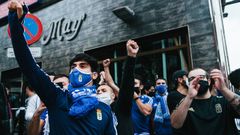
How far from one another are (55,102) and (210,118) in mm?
1733

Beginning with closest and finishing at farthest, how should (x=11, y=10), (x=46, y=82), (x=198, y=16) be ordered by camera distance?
(x=11, y=10), (x=46, y=82), (x=198, y=16)

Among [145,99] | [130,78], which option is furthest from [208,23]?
[130,78]

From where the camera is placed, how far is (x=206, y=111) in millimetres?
2971

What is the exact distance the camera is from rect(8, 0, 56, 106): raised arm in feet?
6.07

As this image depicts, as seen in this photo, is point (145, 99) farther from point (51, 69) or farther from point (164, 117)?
point (51, 69)

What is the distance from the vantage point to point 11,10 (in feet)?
6.09

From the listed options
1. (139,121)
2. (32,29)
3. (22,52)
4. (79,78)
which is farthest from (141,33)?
(22,52)

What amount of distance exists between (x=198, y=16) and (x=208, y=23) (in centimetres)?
35

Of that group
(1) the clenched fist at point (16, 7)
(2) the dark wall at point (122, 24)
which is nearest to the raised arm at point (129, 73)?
(1) the clenched fist at point (16, 7)

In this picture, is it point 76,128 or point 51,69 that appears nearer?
point 76,128

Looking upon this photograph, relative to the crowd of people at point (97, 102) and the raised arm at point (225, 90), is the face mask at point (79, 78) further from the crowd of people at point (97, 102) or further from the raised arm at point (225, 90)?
the raised arm at point (225, 90)

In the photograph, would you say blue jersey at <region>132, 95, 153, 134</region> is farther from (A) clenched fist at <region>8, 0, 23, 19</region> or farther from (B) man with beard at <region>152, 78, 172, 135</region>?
(A) clenched fist at <region>8, 0, 23, 19</region>

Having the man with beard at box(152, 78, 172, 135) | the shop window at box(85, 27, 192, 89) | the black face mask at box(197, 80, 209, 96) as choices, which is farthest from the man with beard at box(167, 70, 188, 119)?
the shop window at box(85, 27, 192, 89)

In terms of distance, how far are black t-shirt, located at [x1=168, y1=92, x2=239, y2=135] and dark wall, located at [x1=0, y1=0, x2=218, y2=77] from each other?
314 centimetres
